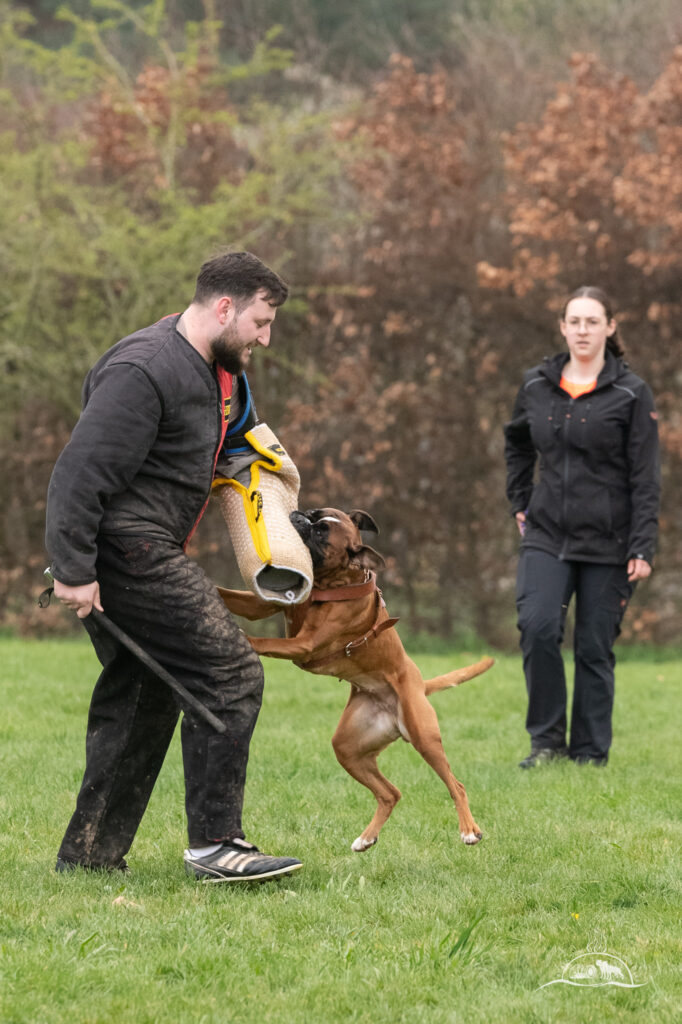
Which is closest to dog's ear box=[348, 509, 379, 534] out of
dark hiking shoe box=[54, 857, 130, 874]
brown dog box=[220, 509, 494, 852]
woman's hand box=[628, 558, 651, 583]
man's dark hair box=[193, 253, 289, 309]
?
brown dog box=[220, 509, 494, 852]

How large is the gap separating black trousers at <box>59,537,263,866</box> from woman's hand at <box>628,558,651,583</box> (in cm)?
287

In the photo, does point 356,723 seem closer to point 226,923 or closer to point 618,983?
point 226,923

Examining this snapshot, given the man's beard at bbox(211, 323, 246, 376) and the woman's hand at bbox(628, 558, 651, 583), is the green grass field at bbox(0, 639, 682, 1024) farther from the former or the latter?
the man's beard at bbox(211, 323, 246, 376)

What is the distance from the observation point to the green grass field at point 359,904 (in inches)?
127

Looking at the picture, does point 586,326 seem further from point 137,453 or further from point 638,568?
point 137,453

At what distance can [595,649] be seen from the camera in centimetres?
674

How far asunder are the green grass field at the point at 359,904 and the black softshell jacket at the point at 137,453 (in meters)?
1.08

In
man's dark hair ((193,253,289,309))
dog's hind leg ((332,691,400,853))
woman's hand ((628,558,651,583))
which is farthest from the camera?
woman's hand ((628,558,651,583))

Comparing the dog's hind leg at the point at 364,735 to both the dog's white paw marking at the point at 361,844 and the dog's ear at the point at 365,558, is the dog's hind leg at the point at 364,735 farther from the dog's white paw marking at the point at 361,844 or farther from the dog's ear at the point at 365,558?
the dog's ear at the point at 365,558

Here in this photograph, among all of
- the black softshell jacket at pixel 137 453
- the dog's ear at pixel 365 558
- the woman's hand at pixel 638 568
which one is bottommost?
the woman's hand at pixel 638 568

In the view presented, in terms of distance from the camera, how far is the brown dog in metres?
4.60

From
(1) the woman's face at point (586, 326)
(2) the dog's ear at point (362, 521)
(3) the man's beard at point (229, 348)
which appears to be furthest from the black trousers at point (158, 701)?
(1) the woman's face at point (586, 326)

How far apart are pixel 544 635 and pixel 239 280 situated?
126 inches

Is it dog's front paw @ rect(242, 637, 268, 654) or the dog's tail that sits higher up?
dog's front paw @ rect(242, 637, 268, 654)
